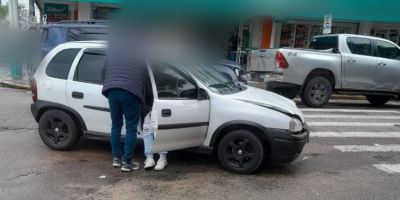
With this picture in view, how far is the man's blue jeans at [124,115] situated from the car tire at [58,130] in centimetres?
83

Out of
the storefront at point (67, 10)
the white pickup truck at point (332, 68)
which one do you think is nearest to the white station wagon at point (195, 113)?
the white pickup truck at point (332, 68)

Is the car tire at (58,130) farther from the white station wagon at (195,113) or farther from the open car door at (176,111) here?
the open car door at (176,111)

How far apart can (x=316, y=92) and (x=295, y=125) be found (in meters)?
5.96

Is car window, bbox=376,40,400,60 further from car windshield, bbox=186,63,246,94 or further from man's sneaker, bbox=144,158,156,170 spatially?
man's sneaker, bbox=144,158,156,170

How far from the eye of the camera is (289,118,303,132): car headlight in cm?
502

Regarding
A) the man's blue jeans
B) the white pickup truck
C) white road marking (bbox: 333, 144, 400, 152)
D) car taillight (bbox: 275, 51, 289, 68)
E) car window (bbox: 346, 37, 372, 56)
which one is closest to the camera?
the man's blue jeans

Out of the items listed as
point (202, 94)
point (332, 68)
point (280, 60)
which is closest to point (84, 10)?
point (280, 60)

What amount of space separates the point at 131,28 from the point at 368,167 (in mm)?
3810

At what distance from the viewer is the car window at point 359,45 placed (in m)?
10.8

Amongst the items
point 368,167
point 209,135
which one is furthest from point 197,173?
point 368,167

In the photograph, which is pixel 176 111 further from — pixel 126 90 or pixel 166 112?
pixel 126 90

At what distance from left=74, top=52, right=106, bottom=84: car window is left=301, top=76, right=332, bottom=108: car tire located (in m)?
6.39

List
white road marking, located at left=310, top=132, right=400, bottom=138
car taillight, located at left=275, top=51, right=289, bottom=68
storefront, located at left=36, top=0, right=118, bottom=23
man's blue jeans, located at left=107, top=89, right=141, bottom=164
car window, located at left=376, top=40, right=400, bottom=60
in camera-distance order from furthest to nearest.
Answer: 1. storefront, located at left=36, top=0, right=118, bottom=23
2. car window, located at left=376, top=40, right=400, bottom=60
3. car taillight, located at left=275, top=51, right=289, bottom=68
4. white road marking, located at left=310, top=132, right=400, bottom=138
5. man's blue jeans, located at left=107, top=89, right=141, bottom=164

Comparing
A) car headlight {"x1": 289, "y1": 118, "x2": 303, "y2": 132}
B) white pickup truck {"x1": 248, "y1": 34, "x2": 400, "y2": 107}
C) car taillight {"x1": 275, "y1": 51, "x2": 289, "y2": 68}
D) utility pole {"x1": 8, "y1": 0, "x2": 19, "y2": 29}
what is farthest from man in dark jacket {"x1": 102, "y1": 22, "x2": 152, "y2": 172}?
white pickup truck {"x1": 248, "y1": 34, "x2": 400, "y2": 107}
